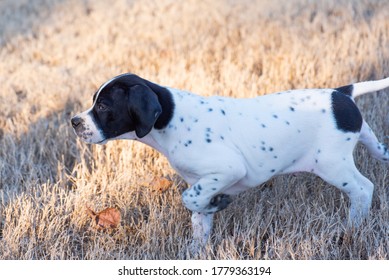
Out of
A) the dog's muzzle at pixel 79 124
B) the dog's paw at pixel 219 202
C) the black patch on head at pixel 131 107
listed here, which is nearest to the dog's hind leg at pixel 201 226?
the dog's paw at pixel 219 202

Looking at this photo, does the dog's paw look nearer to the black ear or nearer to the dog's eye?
the black ear

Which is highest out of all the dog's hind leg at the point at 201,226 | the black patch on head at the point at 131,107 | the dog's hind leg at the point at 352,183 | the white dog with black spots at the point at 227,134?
the black patch on head at the point at 131,107

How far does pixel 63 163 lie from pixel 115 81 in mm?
1861

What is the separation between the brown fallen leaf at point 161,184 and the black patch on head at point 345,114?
1.46 metres

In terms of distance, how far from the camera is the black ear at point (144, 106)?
12.7 feet

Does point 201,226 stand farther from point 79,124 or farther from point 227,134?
point 79,124

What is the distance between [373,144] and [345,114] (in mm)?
509

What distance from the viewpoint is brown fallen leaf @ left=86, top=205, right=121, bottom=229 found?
4625 millimetres

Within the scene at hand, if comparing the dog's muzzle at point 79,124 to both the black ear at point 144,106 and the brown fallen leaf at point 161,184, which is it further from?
the brown fallen leaf at point 161,184

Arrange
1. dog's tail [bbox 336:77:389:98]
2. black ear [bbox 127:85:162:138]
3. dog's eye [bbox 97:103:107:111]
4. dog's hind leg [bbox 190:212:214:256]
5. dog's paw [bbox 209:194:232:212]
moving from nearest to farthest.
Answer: black ear [bbox 127:85:162:138]
dog's eye [bbox 97:103:107:111]
dog's paw [bbox 209:194:232:212]
dog's hind leg [bbox 190:212:214:256]
dog's tail [bbox 336:77:389:98]

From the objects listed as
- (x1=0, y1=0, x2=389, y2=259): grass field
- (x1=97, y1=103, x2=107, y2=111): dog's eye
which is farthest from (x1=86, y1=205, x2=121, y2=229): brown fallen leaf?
(x1=97, y1=103, x2=107, y2=111): dog's eye

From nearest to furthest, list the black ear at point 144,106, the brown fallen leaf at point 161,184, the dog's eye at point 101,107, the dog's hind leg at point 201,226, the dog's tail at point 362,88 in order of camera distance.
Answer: the black ear at point 144,106 → the dog's eye at point 101,107 → the dog's hind leg at point 201,226 → the dog's tail at point 362,88 → the brown fallen leaf at point 161,184

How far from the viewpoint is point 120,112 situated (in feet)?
13.1
